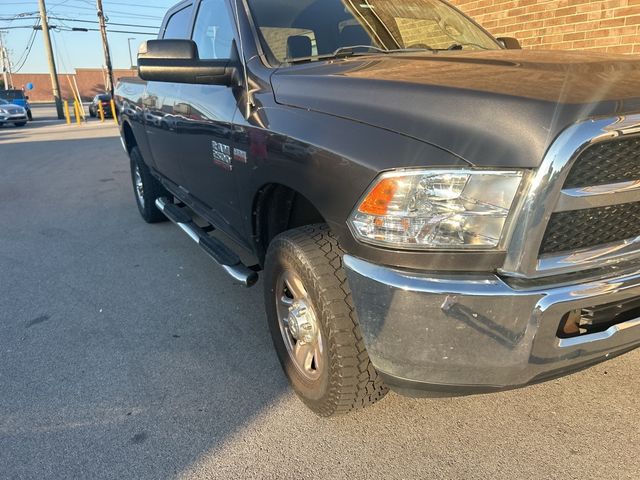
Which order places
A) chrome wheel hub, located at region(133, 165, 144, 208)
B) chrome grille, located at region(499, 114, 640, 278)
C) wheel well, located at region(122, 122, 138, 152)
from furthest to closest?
chrome wheel hub, located at region(133, 165, 144, 208)
wheel well, located at region(122, 122, 138, 152)
chrome grille, located at region(499, 114, 640, 278)

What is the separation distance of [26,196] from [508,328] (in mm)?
7620

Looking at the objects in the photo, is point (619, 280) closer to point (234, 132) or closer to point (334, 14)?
point (234, 132)

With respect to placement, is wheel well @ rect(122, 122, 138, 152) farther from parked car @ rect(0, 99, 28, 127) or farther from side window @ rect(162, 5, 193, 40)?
parked car @ rect(0, 99, 28, 127)

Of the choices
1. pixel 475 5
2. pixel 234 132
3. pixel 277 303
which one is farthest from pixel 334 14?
pixel 475 5

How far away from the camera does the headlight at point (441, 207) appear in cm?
156

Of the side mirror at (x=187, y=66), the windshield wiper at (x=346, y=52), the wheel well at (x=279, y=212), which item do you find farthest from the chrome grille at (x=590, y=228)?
the side mirror at (x=187, y=66)

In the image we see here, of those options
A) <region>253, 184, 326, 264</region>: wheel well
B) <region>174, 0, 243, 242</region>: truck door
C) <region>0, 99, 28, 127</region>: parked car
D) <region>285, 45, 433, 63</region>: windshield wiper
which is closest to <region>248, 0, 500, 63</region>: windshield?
<region>285, 45, 433, 63</region>: windshield wiper

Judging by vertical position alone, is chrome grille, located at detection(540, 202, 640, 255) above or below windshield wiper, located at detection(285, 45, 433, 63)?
below

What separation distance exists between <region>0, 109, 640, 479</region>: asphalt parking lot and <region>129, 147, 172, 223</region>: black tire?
1643 mm

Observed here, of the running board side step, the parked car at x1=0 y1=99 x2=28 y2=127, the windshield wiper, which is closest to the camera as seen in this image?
the windshield wiper

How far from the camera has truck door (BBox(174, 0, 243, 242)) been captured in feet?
9.21

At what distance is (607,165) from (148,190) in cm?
466

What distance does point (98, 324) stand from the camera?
331 centimetres

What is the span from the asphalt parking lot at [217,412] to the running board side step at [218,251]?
16.5 inches
